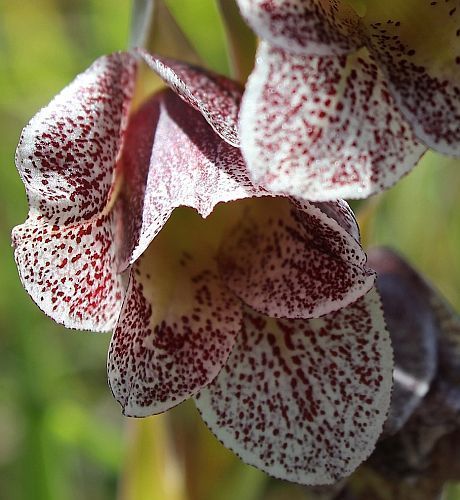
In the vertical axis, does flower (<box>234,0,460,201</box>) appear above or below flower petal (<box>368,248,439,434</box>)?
above

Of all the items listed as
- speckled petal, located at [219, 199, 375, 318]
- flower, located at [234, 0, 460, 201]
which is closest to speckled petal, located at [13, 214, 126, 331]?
speckled petal, located at [219, 199, 375, 318]

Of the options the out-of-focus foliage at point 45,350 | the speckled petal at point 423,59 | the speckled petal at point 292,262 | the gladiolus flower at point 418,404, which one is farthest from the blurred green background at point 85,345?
the speckled petal at point 423,59

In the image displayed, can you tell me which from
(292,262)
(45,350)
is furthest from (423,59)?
(45,350)

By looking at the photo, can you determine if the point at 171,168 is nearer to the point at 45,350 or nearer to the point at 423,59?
the point at 423,59

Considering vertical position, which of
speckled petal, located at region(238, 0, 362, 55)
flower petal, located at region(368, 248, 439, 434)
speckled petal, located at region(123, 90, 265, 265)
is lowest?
flower petal, located at region(368, 248, 439, 434)

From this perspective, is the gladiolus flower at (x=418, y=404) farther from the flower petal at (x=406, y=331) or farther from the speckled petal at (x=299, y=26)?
the speckled petal at (x=299, y=26)

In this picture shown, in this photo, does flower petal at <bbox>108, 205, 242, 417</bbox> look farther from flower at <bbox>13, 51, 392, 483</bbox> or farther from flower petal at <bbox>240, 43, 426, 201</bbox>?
flower petal at <bbox>240, 43, 426, 201</bbox>

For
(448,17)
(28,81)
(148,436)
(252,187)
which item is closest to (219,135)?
(252,187)
